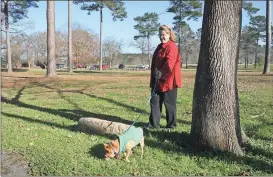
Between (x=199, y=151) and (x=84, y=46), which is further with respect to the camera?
(x=84, y=46)

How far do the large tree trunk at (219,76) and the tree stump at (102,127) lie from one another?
147 cm

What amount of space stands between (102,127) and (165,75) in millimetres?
1455

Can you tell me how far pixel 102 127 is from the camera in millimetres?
5711

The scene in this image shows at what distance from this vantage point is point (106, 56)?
74.3 metres

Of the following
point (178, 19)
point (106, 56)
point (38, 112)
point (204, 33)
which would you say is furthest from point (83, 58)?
point (204, 33)

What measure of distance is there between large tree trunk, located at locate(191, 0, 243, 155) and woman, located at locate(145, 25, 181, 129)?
1.16 meters

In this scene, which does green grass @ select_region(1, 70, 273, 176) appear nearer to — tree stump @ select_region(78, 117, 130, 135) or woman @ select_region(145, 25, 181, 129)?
tree stump @ select_region(78, 117, 130, 135)

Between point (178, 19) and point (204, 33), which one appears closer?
point (204, 33)

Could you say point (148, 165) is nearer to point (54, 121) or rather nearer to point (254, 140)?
point (254, 140)

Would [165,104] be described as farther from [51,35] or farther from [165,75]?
[51,35]

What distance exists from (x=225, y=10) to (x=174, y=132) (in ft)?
7.40

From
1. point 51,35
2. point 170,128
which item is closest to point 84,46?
point 51,35

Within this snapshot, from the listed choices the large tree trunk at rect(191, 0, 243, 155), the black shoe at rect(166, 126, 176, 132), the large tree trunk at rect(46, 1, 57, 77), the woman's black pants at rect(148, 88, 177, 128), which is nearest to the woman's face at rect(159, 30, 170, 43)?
the woman's black pants at rect(148, 88, 177, 128)

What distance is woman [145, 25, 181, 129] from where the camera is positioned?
5.81 metres
